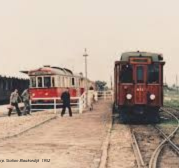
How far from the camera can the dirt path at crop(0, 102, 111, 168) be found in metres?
10.7

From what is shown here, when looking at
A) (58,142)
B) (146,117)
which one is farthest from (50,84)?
(58,142)

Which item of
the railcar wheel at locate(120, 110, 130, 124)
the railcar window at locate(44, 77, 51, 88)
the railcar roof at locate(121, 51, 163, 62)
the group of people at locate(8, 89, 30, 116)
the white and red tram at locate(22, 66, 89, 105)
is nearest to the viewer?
the railcar roof at locate(121, 51, 163, 62)

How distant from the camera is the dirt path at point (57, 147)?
35.2ft

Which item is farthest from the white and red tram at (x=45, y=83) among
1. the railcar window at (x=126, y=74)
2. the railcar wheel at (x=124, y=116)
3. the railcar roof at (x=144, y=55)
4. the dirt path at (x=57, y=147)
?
the dirt path at (x=57, y=147)

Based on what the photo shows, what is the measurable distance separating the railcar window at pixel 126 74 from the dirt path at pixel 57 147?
10.9 feet

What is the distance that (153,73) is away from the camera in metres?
22.4

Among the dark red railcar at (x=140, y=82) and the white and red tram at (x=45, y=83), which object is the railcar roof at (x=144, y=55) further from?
the white and red tram at (x=45, y=83)

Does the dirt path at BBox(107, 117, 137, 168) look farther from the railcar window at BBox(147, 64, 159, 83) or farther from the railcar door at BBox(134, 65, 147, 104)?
the railcar window at BBox(147, 64, 159, 83)

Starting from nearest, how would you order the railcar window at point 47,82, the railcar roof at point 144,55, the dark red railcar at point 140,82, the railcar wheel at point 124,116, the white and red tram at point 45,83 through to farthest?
1. the dark red railcar at point 140,82
2. the railcar roof at point 144,55
3. the railcar wheel at point 124,116
4. the white and red tram at point 45,83
5. the railcar window at point 47,82

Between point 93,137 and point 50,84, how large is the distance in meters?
20.2

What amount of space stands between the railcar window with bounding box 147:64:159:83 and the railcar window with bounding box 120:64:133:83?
822 millimetres

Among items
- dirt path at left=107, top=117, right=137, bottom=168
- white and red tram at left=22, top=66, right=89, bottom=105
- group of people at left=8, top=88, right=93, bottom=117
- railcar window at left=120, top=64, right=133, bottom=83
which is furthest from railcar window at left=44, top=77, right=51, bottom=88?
dirt path at left=107, top=117, right=137, bottom=168

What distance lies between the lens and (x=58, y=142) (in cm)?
1489

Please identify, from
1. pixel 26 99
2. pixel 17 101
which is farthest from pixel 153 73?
pixel 26 99
